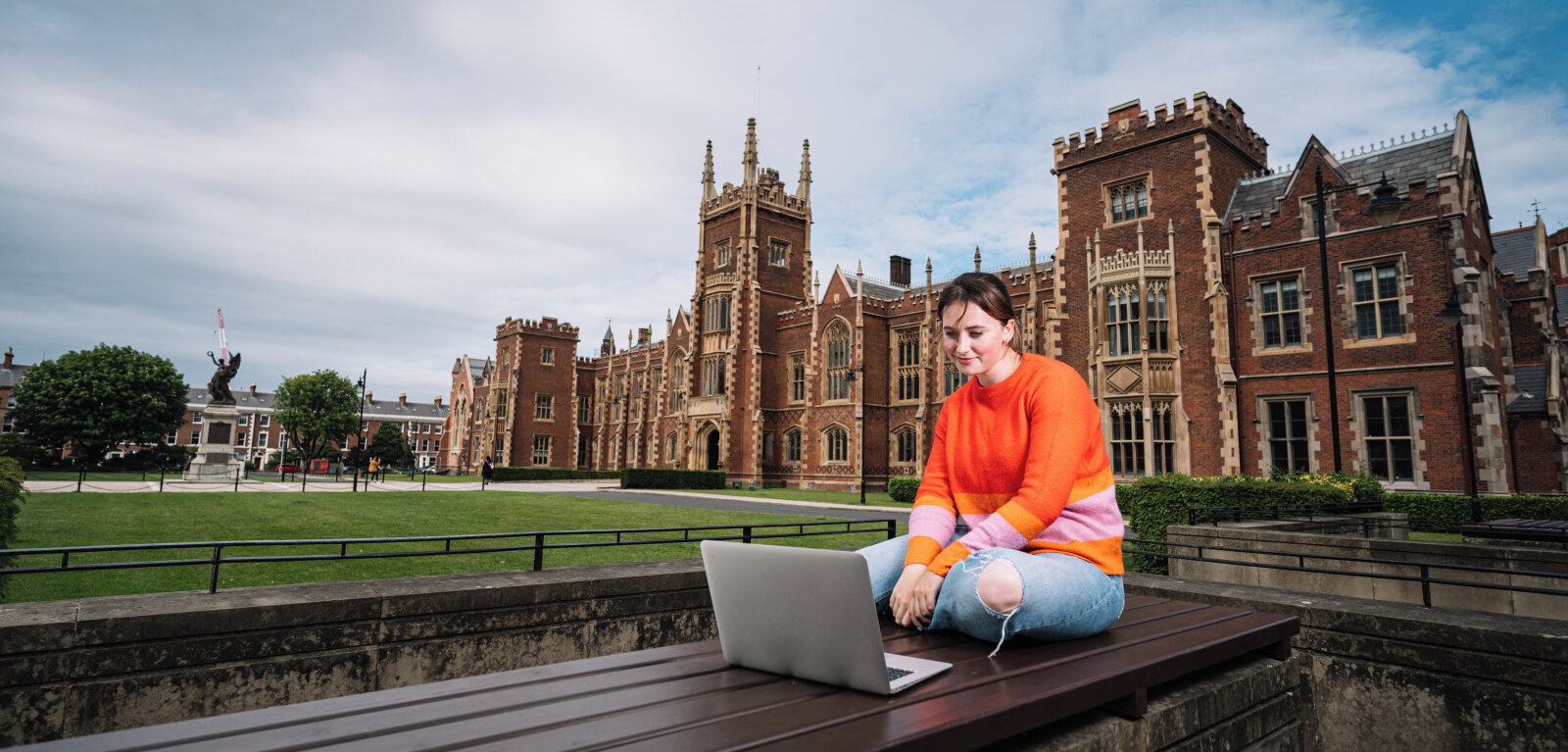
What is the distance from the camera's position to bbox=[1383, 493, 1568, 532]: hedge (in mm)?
13781

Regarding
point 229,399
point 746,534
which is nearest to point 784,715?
point 746,534

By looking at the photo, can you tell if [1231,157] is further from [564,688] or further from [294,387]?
[294,387]

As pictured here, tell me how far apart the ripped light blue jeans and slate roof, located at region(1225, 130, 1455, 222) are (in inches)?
826

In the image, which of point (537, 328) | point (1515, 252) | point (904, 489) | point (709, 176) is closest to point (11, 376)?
point (537, 328)

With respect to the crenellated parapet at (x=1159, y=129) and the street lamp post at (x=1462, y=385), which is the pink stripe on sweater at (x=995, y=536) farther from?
the crenellated parapet at (x=1159, y=129)

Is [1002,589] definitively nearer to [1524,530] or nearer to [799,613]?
[799,613]

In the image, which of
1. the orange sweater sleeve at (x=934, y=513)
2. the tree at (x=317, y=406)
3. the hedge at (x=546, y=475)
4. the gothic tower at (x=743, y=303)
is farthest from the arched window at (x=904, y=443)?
the tree at (x=317, y=406)

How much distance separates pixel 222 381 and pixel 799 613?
36234mm

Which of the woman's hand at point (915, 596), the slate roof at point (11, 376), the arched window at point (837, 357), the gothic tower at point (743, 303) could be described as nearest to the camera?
the woman's hand at point (915, 596)

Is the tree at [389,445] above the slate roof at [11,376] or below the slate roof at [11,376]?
below

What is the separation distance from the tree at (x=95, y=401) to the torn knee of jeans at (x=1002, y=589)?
5887cm

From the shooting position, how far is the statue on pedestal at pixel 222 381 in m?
28.9

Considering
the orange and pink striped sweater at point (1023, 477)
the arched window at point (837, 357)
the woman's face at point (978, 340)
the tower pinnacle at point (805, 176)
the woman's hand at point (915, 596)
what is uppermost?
the tower pinnacle at point (805, 176)

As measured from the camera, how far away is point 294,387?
197 ft
